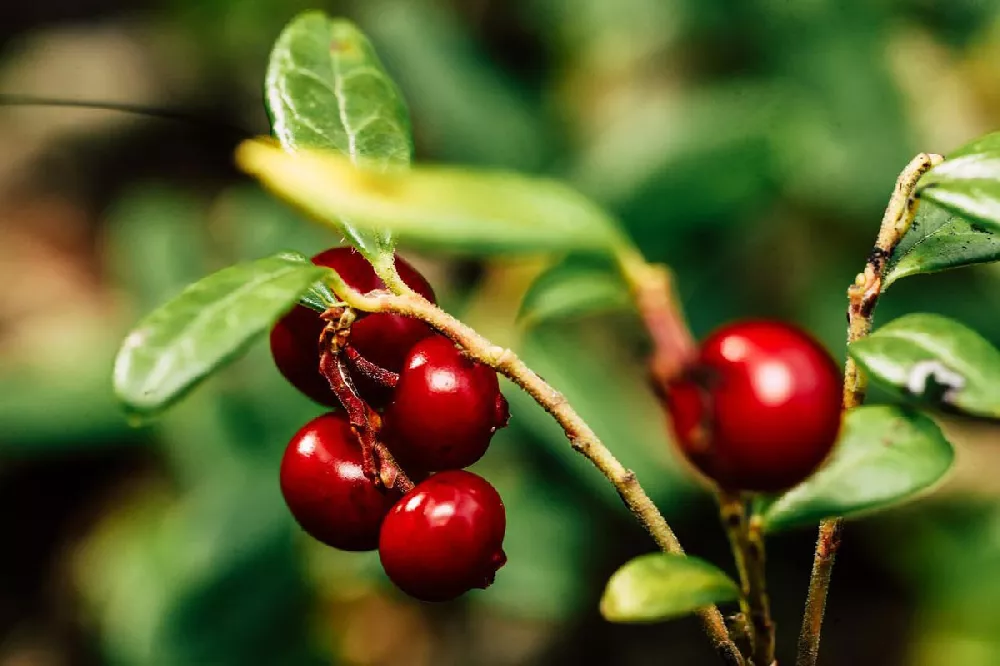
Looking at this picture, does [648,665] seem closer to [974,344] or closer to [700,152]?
[700,152]

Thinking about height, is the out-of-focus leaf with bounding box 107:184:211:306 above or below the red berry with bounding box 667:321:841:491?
below

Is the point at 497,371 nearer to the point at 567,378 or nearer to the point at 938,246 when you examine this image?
the point at 938,246

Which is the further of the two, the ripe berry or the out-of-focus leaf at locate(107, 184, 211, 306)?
the out-of-focus leaf at locate(107, 184, 211, 306)

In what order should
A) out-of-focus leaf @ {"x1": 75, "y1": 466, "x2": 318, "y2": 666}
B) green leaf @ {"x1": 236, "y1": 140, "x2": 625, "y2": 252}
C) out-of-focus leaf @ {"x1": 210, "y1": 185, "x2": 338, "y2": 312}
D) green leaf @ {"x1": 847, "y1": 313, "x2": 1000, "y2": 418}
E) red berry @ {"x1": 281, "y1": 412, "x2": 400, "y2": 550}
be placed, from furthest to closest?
out-of-focus leaf @ {"x1": 210, "y1": 185, "x2": 338, "y2": 312} → out-of-focus leaf @ {"x1": 75, "y1": 466, "x2": 318, "y2": 666} → red berry @ {"x1": 281, "y1": 412, "x2": 400, "y2": 550} → green leaf @ {"x1": 847, "y1": 313, "x2": 1000, "y2": 418} → green leaf @ {"x1": 236, "y1": 140, "x2": 625, "y2": 252}

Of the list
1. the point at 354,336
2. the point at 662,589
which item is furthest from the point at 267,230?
the point at 662,589

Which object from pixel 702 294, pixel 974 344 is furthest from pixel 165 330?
pixel 702 294

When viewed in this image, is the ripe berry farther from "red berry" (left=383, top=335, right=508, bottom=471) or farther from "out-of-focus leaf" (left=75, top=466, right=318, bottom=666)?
"out-of-focus leaf" (left=75, top=466, right=318, bottom=666)

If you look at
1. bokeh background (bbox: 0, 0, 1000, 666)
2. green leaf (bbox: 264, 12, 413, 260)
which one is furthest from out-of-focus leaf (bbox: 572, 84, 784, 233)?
green leaf (bbox: 264, 12, 413, 260)
